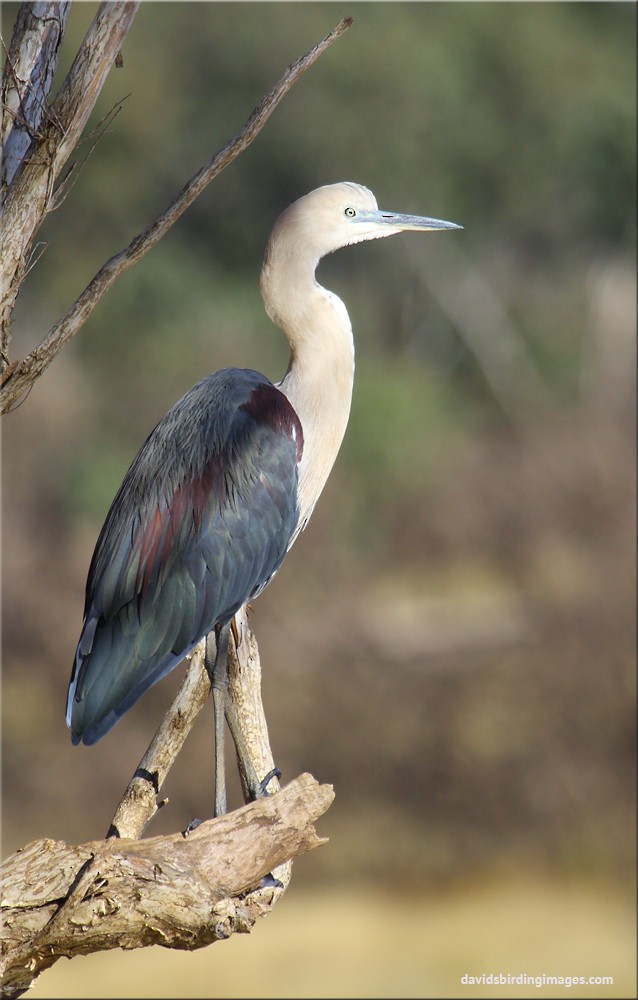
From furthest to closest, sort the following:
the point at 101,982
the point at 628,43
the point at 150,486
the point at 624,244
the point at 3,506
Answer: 1. the point at 628,43
2. the point at 624,244
3. the point at 3,506
4. the point at 101,982
5. the point at 150,486

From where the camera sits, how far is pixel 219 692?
3.44 metres

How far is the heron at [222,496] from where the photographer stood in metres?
3.34

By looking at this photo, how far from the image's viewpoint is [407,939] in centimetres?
928

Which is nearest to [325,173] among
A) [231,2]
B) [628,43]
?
[231,2]

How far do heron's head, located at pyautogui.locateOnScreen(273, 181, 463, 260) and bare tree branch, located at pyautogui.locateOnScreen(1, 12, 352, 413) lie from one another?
25.4 inches

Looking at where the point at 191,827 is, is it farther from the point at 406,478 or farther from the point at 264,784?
the point at 406,478

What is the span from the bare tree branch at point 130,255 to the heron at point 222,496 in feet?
2.08

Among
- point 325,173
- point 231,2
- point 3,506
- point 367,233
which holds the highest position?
point 231,2

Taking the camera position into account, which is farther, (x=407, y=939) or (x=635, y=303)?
(x=635, y=303)

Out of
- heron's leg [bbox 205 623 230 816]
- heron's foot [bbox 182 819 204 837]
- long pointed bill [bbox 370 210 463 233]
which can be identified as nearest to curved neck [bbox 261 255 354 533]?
long pointed bill [bbox 370 210 463 233]

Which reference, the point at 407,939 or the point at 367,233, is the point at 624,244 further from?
the point at 367,233

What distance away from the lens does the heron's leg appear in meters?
3.38

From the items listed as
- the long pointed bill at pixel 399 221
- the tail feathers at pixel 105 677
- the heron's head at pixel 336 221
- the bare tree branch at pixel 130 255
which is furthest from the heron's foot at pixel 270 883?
the long pointed bill at pixel 399 221

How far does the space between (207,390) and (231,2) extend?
16.1 metres
